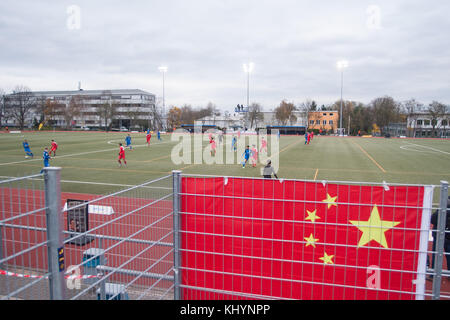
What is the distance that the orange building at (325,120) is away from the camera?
11154cm

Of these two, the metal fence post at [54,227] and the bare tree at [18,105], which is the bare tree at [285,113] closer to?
the bare tree at [18,105]

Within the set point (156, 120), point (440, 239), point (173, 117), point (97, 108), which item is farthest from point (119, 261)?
point (97, 108)

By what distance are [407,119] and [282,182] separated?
108 meters

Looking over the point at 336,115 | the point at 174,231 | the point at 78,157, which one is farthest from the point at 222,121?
the point at 174,231

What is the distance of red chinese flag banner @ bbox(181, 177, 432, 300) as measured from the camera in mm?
3988

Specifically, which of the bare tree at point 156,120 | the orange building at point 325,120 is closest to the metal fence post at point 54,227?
the bare tree at point 156,120

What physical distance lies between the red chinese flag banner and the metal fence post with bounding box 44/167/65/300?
2127 mm

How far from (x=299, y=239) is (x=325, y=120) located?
4727 inches

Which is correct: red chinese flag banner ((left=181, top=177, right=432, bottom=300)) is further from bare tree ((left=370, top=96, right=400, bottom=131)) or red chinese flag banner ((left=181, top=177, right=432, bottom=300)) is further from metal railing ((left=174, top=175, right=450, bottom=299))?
bare tree ((left=370, top=96, right=400, bottom=131))

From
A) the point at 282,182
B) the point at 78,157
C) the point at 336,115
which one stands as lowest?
the point at 78,157

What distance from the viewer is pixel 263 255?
4.42m

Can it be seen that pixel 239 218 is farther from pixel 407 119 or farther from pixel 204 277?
pixel 407 119

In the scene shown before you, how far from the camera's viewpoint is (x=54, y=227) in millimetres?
2738

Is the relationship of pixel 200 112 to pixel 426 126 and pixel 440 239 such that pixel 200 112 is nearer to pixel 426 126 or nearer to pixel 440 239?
pixel 426 126
